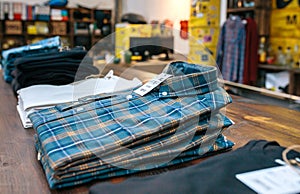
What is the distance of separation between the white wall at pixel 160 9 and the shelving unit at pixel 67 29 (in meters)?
0.39

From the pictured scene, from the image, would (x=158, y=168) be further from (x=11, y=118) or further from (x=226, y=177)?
(x=11, y=118)

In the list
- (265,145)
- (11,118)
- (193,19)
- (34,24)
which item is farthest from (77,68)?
(34,24)

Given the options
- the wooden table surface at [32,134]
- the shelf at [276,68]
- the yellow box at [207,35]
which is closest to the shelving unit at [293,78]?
the shelf at [276,68]

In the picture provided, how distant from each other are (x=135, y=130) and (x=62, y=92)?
513mm

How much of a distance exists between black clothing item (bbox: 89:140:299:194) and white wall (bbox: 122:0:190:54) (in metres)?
4.52

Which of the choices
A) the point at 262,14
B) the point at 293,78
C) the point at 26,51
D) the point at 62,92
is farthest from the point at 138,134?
the point at 262,14

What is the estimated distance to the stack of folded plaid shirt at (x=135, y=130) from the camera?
2.03ft

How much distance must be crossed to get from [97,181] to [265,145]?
32cm

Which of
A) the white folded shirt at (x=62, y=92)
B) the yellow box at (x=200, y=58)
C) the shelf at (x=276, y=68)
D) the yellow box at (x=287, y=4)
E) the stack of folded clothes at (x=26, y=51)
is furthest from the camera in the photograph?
the yellow box at (x=287, y=4)

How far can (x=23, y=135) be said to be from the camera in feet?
2.96

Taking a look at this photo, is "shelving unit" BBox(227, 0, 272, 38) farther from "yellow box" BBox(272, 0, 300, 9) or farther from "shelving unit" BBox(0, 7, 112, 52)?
"shelving unit" BBox(0, 7, 112, 52)

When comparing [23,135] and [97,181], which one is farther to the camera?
[23,135]

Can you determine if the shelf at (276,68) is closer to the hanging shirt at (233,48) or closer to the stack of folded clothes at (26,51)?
the hanging shirt at (233,48)

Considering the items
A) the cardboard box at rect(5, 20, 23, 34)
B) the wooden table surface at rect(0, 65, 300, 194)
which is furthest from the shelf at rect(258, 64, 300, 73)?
the cardboard box at rect(5, 20, 23, 34)
